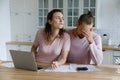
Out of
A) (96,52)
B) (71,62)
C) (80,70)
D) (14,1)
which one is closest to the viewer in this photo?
(80,70)

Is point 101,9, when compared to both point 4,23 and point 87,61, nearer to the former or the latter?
point 4,23

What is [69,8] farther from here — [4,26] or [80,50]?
[80,50]

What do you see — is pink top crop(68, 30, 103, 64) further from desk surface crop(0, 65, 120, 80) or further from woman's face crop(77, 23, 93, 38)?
desk surface crop(0, 65, 120, 80)

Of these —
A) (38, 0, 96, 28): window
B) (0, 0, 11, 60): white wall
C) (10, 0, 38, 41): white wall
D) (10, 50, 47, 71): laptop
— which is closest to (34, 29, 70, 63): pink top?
(10, 50, 47, 71): laptop

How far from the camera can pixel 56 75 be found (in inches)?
67.2

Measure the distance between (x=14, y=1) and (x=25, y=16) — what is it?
0.40 metres

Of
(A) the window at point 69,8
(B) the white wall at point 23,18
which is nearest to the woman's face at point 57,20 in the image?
(A) the window at point 69,8

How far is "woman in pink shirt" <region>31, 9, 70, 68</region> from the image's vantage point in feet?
6.86

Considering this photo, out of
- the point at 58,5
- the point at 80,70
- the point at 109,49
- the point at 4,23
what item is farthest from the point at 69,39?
the point at 4,23

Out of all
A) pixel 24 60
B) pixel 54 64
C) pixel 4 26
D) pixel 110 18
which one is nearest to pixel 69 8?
pixel 110 18

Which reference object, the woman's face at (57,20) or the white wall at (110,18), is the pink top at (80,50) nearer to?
the woman's face at (57,20)

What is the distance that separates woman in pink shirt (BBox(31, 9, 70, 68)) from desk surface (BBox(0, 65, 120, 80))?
0.32 meters

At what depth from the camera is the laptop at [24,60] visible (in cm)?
176

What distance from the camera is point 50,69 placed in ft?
6.19
